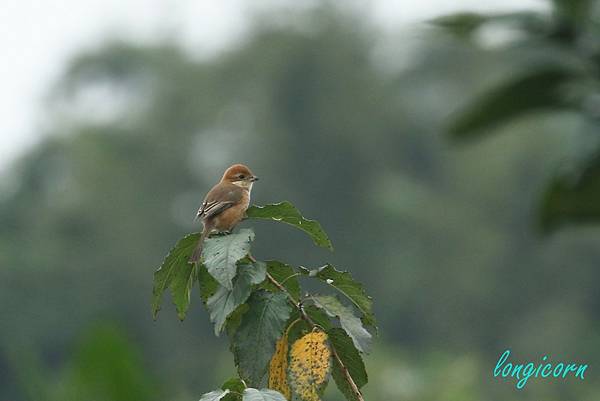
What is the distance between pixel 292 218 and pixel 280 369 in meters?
0.32

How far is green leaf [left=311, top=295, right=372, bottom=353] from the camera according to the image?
2.87m

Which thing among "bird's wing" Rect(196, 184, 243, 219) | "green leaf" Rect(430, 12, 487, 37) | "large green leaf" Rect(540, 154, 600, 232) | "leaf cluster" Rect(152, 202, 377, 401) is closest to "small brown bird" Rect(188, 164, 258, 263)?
"bird's wing" Rect(196, 184, 243, 219)

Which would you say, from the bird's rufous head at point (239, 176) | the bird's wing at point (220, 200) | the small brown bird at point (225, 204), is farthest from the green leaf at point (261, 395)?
the bird's rufous head at point (239, 176)

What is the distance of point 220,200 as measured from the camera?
5.64 meters

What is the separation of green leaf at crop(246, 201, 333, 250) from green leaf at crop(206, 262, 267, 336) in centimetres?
13

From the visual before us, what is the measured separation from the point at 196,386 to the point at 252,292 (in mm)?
41714

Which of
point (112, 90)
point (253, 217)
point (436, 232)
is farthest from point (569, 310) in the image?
point (253, 217)

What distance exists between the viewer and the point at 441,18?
225 centimetres

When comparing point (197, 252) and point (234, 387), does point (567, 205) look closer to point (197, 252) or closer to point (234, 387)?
point (234, 387)

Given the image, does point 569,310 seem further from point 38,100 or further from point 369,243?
point 38,100

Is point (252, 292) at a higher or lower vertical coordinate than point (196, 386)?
lower

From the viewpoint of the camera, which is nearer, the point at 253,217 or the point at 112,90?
the point at 253,217

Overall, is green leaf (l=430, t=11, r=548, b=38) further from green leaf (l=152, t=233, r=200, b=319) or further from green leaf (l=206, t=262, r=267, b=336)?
green leaf (l=152, t=233, r=200, b=319)

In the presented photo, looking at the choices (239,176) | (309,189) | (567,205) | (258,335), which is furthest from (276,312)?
(309,189)
